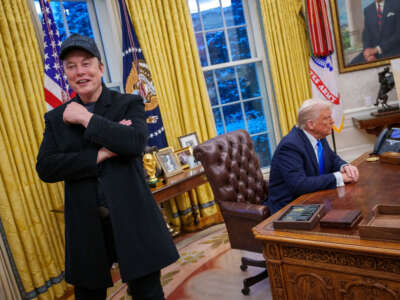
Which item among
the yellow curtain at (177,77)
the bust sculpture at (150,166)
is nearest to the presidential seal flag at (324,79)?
the yellow curtain at (177,77)

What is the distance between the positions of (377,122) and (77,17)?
13.0 feet

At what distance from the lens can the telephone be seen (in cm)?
233

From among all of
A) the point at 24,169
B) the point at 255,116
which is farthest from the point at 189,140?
the point at 24,169

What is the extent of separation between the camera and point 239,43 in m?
4.73

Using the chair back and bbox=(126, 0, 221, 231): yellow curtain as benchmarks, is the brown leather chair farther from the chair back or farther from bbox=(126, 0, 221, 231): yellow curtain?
bbox=(126, 0, 221, 231): yellow curtain

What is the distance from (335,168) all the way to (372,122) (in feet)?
7.98

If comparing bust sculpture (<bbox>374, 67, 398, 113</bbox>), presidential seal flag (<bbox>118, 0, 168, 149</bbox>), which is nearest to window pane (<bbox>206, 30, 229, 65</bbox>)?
presidential seal flag (<bbox>118, 0, 168, 149</bbox>)

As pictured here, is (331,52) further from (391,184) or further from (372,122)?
(391,184)

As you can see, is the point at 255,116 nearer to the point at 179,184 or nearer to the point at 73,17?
the point at 179,184

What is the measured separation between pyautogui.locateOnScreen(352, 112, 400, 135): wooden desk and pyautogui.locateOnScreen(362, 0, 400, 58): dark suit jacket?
1005 mm

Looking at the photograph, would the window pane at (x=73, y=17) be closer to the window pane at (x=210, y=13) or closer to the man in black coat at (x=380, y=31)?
the window pane at (x=210, y=13)

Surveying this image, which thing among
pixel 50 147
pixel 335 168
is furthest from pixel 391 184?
pixel 50 147

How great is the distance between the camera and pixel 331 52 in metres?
4.61

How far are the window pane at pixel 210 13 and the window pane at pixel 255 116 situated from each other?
1166 millimetres
